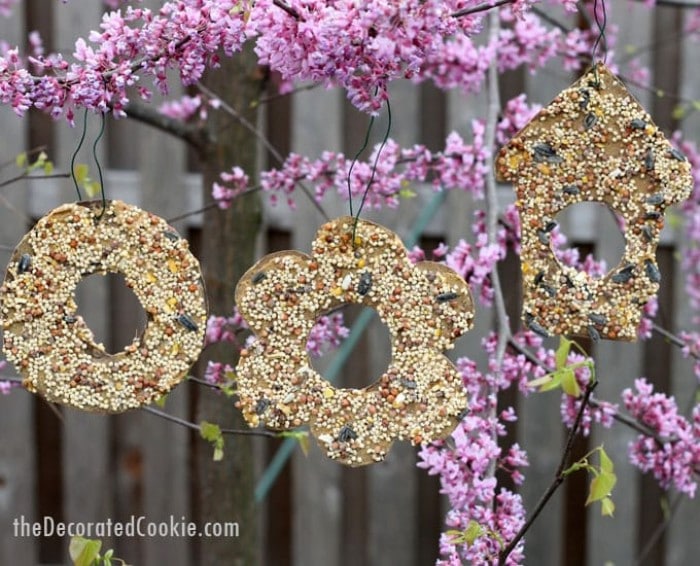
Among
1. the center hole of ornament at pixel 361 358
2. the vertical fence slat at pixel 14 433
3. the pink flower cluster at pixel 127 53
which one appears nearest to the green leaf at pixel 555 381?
the pink flower cluster at pixel 127 53

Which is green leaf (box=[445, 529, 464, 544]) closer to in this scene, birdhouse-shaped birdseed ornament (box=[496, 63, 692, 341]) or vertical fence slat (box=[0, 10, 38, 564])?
birdhouse-shaped birdseed ornament (box=[496, 63, 692, 341])

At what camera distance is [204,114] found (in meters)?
1.38

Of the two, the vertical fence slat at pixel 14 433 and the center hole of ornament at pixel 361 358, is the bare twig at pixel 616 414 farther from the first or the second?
the vertical fence slat at pixel 14 433

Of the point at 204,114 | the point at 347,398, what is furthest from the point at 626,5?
the point at 347,398

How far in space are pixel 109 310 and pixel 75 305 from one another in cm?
124

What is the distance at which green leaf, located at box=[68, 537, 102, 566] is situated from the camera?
2.72ft

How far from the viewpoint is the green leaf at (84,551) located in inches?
32.6

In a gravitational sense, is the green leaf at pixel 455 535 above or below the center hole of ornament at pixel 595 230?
below

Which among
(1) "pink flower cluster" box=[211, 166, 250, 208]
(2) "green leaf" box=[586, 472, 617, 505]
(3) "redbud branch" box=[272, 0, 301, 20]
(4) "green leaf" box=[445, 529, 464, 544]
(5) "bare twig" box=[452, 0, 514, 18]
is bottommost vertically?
(4) "green leaf" box=[445, 529, 464, 544]

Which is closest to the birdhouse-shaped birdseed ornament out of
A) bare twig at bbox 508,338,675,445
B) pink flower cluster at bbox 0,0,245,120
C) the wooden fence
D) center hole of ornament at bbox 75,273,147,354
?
bare twig at bbox 508,338,675,445

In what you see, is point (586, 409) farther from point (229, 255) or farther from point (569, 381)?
point (229, 255)

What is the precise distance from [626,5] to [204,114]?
1112 millimetres

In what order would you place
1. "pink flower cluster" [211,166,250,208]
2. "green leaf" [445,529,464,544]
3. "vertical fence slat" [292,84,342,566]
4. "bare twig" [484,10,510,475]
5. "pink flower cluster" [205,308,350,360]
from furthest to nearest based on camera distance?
"vertical fence slat" [292,84,342,566] → "pink flower cluster" [211,166,250,208] → "pink flower cluster" [205,308,350,360] → "bare twig" [484,10,510,475] → "green leaf" [445,529,464,544]

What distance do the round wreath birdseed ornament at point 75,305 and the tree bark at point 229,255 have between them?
0.56 meters
